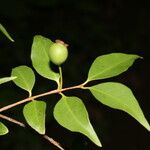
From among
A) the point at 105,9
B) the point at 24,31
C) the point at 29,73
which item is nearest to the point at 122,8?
the point at 105,9

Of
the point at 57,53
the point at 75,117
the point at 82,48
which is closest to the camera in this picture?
the point at 75,117

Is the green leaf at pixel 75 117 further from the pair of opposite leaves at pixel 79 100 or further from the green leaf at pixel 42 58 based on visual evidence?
the green leaf at pixel 42 58

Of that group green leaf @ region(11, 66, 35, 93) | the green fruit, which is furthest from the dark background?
the green fruit

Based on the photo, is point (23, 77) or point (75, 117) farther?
point (23, 77)

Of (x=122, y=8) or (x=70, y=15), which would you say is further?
(x=122, y=8)

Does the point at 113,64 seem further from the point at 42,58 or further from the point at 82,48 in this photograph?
the point at 82,48

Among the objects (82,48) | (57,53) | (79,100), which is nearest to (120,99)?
(79,100)

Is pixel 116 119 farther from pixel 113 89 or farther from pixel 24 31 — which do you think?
pixel 113 89
